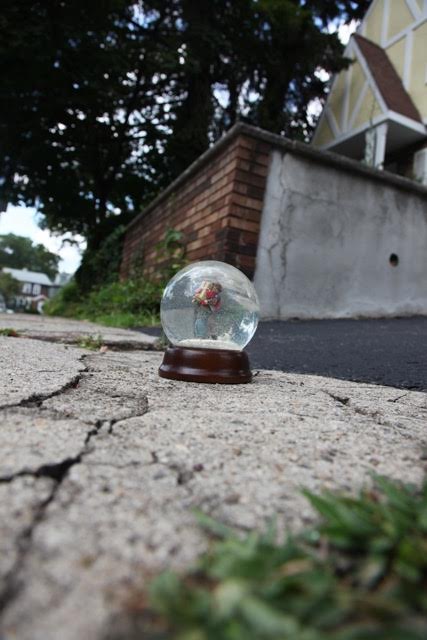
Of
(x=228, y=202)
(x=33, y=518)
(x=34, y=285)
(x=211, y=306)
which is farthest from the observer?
(x=34, y=285)

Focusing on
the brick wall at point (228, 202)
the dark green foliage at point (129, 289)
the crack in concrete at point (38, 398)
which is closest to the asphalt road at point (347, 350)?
the brick wall at point (228, 202)

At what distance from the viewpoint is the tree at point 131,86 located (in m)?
8.90

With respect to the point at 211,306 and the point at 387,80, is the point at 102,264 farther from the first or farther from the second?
the point at 211,306

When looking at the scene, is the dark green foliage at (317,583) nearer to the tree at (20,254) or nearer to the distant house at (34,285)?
the tree at (20,254)

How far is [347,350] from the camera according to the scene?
278 cm

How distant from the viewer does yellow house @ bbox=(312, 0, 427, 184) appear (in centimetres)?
982

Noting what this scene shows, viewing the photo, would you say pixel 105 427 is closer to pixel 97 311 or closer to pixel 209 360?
pixel 209 360

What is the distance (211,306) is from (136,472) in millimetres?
1076

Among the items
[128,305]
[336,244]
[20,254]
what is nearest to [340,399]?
[336,244]

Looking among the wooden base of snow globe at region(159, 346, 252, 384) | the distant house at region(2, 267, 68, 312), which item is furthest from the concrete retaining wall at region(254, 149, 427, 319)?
the distant house at region(2, 267, 68, 312)

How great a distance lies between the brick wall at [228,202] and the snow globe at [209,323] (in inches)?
90.5

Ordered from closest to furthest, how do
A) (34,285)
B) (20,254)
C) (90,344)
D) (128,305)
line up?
(90,344)
(128,305)
(20,254)
(34,285)

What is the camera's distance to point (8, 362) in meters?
1.66

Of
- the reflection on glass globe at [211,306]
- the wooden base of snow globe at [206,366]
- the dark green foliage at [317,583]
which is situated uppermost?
the reflection on glass globe at [211,306]
